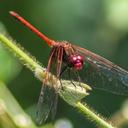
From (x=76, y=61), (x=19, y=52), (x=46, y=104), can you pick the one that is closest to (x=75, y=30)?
(x=76, y=61)

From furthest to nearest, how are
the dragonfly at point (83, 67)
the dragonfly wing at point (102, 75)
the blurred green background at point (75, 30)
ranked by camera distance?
the blurred green background at point (75, 30) → the dragonfly wing at point (102, 75) → the dragonfly at point (83, 67)

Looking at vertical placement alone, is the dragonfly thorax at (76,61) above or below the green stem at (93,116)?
below

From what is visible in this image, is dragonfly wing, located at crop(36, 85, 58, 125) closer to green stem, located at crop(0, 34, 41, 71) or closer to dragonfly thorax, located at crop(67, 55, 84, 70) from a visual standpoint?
dragonfly thorax, located at crop(67, 55, 84, 70)

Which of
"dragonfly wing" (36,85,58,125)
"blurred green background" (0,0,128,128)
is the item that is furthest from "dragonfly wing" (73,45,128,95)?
"blurred green background" (0,0,128,128)

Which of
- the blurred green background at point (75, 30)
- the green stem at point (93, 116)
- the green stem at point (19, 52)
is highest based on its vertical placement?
the green stem at point (19, 52)

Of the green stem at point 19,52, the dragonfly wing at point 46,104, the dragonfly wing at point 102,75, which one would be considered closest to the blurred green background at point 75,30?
the dragonfly wing at point 102,75

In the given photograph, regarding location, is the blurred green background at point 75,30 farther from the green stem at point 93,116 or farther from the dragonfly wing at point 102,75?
the green stem at point 93,116

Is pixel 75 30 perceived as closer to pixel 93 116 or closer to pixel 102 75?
pixel 102 75
